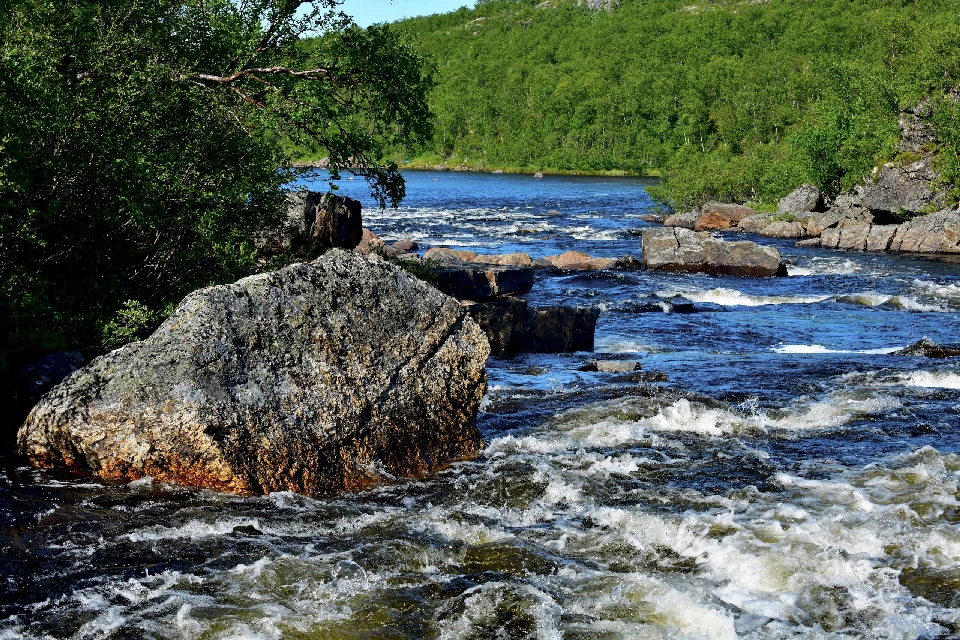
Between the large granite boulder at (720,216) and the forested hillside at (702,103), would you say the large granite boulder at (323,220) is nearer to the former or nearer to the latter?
the large granite boulder at (720,216)

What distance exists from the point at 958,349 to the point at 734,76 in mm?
157238

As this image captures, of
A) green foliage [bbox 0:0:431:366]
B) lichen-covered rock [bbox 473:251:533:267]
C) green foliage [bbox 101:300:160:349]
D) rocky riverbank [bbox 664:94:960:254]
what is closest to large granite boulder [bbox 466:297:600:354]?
green foliage [bbox 0:0:431:366]

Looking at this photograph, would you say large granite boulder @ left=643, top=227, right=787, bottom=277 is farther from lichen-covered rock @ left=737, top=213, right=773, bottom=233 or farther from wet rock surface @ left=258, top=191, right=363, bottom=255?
wet rock surface @ left=258, top=191, right=363, bottom=255

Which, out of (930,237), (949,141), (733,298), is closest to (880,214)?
(949,141)

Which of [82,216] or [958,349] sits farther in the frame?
[958,349]

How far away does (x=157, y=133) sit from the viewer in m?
16.7

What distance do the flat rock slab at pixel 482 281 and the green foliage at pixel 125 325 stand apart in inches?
416

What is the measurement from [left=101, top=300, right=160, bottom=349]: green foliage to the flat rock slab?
10568mm

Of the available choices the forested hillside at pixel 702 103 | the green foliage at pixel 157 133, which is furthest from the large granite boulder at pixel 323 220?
the forested hillside at pixel 702 103

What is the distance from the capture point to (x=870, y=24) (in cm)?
16162

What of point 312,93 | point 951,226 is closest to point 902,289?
point 951,226

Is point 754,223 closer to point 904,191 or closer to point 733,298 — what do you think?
point 904,191

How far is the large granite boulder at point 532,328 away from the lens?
22031 mm

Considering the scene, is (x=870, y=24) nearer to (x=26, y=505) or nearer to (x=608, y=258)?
(x=608, y=258)
